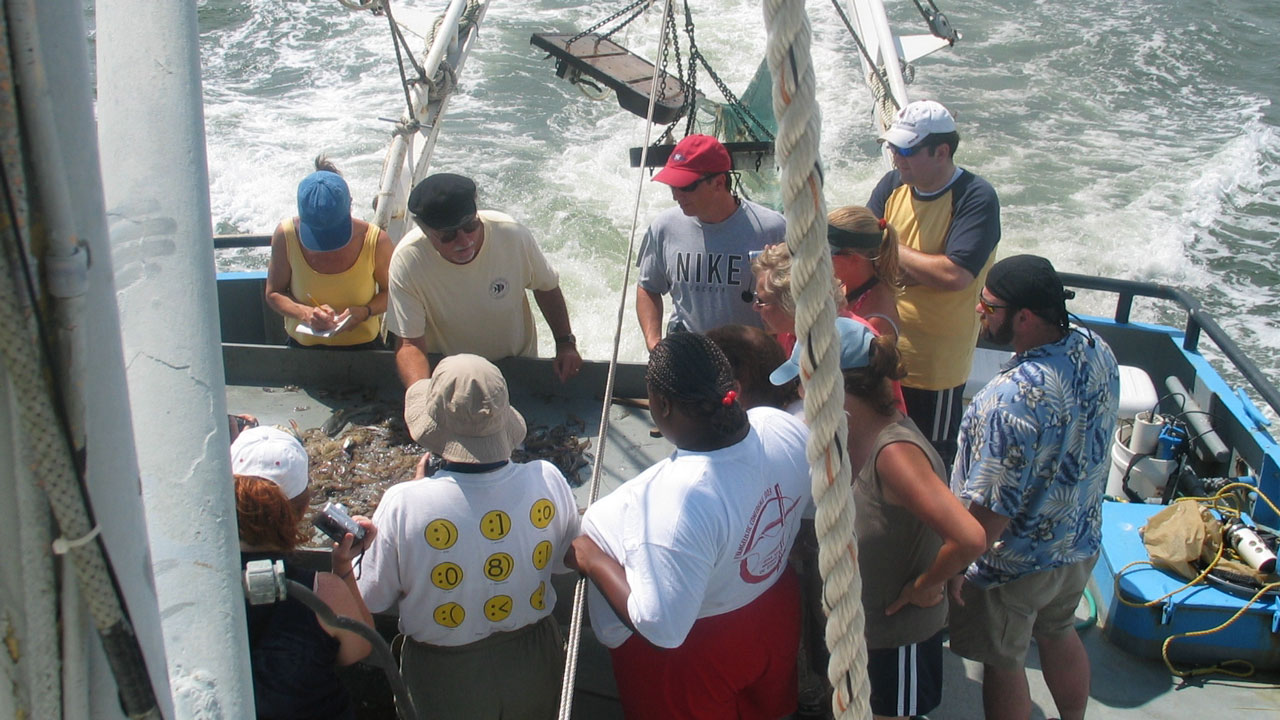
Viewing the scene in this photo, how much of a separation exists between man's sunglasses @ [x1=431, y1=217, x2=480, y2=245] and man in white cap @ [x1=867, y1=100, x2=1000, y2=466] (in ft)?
4.69

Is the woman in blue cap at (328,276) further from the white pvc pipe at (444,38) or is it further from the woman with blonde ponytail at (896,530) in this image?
the woman with blonde ponytail at (896,530)

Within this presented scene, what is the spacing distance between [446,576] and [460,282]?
1.61 metres

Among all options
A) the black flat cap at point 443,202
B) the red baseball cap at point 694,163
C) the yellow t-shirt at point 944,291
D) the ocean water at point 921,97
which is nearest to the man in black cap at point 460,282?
the black flat cap at point 443,202

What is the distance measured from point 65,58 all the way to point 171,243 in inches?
14.3

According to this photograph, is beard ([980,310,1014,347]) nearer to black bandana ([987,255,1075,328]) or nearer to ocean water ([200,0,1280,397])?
black bandana ([987,255,1075,328])

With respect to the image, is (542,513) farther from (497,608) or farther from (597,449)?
(597,449)

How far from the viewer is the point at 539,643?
246 cm

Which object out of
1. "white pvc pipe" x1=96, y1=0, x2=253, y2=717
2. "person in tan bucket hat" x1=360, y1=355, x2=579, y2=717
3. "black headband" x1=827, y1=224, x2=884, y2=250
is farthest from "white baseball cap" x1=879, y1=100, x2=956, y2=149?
"white pvc pipe" x1=96, y1=0, x2=253, y2=717

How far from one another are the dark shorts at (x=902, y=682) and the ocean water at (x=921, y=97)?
21.4 feet

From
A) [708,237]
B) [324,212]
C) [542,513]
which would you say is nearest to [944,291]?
[708,237]

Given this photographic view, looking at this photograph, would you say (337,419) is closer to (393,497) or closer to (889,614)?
(393,497)

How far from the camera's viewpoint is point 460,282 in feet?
12.1

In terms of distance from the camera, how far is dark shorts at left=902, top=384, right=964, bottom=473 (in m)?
3.79

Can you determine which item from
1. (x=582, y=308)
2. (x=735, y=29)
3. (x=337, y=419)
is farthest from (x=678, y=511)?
(x=735, y=29)
